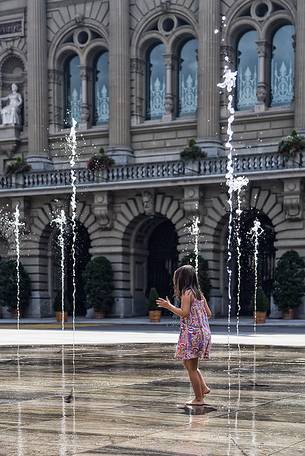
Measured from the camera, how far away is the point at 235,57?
43656mm

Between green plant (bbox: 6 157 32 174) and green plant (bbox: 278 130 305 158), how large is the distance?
14093 millimetres

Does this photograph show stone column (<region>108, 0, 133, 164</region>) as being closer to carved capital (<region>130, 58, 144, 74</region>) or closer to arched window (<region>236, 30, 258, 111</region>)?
carved capital (<region>130, 58, 144, 74</region>)

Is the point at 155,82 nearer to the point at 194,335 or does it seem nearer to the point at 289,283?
the point at 289,283

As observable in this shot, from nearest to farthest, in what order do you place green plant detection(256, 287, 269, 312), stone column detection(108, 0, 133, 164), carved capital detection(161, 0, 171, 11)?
green plant detection(256, 287, 269, 312) < carved capital detection(161, 0, 171, 11) < stone column detection(108, 0, 133, 164)

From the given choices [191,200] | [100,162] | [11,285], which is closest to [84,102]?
[100,162]

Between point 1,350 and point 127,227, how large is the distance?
24.6 meters

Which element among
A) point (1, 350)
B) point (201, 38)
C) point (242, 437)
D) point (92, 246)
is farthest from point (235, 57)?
point (242, 437)

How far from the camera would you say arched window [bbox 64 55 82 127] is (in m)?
48.0

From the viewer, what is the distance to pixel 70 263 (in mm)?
47312

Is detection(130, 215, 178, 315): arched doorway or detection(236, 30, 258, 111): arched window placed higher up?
detection(236, 30, 258, 111): arched window

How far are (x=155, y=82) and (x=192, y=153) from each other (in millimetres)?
7346

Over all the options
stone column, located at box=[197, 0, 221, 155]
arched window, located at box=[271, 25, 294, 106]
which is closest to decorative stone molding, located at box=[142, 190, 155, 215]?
stone column, located at box=[197, 0, 221, 155]

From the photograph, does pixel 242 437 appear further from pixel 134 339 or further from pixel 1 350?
pixel 134 339

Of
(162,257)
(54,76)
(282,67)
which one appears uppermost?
(54,76)
